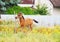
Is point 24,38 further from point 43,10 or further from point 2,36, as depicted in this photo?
point 43,10

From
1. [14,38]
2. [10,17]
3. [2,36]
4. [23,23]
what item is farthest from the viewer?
[10,17]

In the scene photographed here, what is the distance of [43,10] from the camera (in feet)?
117

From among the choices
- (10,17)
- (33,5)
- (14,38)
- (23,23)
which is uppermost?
(14,38)

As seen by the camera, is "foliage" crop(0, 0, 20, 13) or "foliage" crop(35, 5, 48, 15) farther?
"foliage" crop(35, 5, 48, 15)

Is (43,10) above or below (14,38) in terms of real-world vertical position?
below

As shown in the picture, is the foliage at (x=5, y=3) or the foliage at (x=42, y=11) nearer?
the foliage at (x=5, y=3)

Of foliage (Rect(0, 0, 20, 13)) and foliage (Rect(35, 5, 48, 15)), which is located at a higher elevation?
foliage (Rect(0, 0, 20, 13))

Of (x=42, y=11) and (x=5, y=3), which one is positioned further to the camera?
(x=42, y=11)

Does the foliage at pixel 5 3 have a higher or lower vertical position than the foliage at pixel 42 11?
higher

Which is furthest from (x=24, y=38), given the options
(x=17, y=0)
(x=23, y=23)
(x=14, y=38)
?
(x=17, y=0)

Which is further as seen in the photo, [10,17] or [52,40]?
[10,17]

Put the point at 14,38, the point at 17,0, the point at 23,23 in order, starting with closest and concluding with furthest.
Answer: the point at 14,38 < the point at 23,23 < the point at 17,0

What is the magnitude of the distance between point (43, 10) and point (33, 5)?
6.99m

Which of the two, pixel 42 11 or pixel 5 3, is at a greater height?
pixel 5 3
